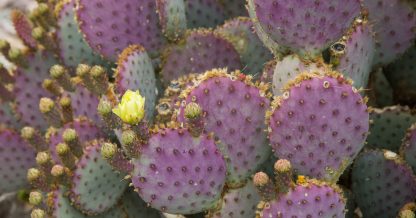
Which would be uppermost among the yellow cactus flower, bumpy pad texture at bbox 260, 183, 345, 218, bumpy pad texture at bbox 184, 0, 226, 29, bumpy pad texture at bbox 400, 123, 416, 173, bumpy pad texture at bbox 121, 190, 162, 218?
bumpy pad texture at bbox 184, 0, 226, 29

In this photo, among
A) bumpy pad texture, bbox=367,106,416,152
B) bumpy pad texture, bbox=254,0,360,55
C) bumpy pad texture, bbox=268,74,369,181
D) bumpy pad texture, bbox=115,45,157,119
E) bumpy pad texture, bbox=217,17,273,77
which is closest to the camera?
bumpy pad texture, bbox=268,74,369,181

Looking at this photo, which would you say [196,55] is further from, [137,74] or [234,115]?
[234,115]

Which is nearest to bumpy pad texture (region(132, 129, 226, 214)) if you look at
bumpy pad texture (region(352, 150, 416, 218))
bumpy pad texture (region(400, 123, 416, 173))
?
bumpy pad texture (region(352, 150, 416, 218))

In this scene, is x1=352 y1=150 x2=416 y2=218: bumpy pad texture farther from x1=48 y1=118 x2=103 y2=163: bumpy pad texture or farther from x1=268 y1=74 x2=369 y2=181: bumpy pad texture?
x1=48 y1=118 x2=103 y2=163: bumpy pad texture

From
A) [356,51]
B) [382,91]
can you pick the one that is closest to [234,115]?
[356,51]

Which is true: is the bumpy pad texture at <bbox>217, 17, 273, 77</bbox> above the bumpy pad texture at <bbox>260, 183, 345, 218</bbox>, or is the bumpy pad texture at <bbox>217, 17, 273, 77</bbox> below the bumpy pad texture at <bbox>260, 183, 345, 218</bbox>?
above
